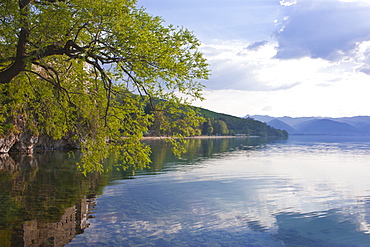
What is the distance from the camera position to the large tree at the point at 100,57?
11.7m

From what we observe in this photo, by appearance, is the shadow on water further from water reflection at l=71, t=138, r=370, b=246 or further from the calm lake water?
water reflection at l=71, t=138, r=370, b=246

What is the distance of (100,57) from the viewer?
12969 mm

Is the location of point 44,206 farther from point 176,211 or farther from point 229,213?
point 229,213

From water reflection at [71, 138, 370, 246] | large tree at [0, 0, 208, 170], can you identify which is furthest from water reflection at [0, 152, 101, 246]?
large tree at [0, 0, 208, 170]

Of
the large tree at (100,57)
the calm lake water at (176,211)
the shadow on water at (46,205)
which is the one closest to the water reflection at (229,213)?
the calm lake water at (176,211)

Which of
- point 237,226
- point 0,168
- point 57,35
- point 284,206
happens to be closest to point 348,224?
point 284,206

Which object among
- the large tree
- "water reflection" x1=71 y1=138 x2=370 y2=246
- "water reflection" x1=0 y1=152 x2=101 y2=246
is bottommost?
"water reflection" x1=71 y1=138 x2=370 y2=246

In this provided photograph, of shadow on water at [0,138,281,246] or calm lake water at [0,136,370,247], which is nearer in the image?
shadow on water at [0,138,281,246]

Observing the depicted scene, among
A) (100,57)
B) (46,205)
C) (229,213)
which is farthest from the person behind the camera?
(229,213)

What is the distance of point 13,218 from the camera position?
54.9ft

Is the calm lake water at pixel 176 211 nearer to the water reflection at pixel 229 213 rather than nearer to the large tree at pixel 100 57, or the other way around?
the water reflection at pixel 229 213

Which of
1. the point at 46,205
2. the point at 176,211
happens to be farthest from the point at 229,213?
the point at 46,205

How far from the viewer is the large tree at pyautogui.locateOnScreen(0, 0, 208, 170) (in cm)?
1172

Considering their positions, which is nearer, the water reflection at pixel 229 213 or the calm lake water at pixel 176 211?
the calm lake water at pixel 176 211
